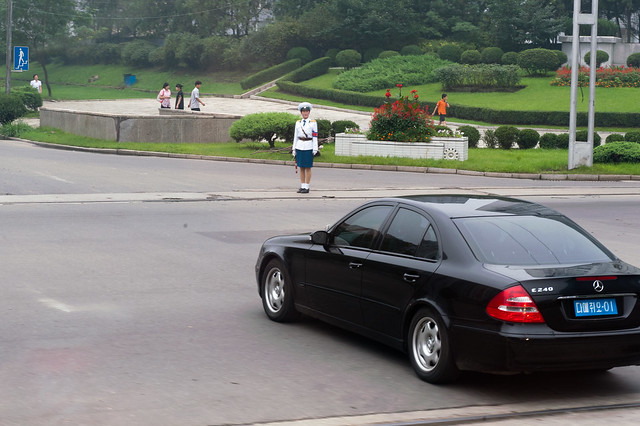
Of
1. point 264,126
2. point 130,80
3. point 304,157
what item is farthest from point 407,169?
point 130,80

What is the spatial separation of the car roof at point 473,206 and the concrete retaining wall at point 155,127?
26.3 meters

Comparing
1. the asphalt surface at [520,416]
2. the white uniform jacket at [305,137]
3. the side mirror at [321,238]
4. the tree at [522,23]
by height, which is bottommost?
the asphalt surface at [520,416]

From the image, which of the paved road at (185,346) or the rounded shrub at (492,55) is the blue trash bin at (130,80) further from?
the paved road at (185,346)

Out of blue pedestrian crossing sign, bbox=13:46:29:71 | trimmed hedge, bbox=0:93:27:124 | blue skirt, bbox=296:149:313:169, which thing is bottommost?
blue skirt, bbox=296:149:313:169

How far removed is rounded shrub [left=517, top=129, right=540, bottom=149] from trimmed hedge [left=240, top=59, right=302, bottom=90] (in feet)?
127

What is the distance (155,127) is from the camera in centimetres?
3334

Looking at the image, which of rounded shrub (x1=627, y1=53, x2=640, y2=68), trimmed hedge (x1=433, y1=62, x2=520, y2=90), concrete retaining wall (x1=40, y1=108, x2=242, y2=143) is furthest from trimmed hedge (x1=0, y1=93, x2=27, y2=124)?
rounded shrub (x1=627, y1=53, x2=640, y2=68)

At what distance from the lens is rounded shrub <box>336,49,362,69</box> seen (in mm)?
69562

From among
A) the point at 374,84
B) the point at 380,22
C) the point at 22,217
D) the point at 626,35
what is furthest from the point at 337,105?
the point at 22,217

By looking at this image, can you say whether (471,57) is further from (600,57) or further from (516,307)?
(516,307)

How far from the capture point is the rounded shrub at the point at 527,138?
1337 inches

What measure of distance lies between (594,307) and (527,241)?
0.75 metres

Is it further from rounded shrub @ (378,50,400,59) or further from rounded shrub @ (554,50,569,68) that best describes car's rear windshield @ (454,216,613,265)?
rounded shrub @ (378,50,400,59)

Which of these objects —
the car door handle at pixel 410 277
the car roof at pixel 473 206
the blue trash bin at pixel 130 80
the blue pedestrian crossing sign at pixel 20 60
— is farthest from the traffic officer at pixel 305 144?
the blue trash bin at pixel 130 80
